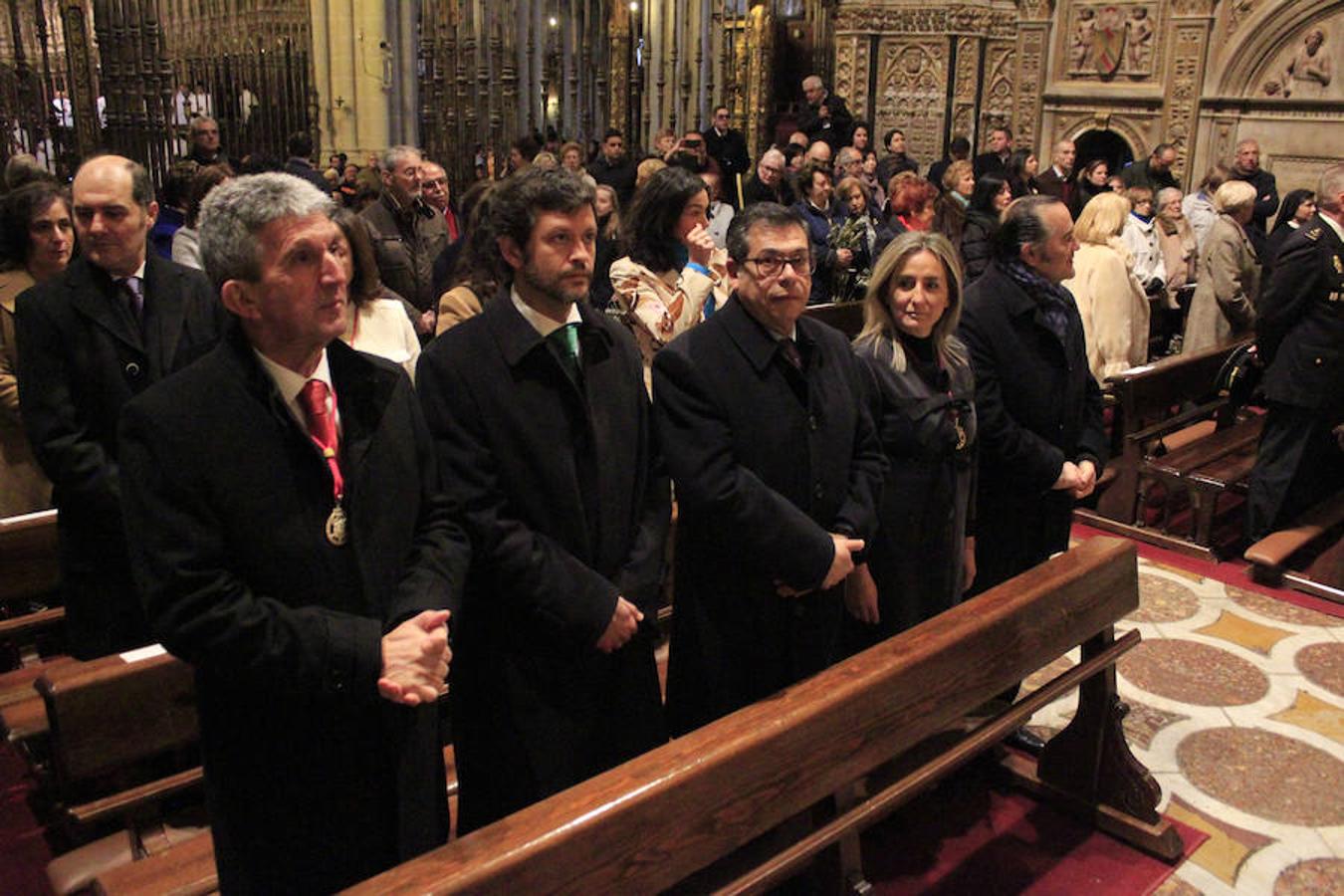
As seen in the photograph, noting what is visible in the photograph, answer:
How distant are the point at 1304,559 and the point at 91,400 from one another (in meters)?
5.22

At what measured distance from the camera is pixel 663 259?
341 centimetres

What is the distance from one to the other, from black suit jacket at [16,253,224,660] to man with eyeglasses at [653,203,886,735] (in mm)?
1191

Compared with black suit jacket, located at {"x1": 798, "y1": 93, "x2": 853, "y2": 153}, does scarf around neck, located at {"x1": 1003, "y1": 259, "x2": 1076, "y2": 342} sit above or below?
below

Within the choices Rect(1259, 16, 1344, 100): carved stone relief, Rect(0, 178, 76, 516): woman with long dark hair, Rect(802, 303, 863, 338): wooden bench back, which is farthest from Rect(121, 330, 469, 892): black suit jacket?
Rect(1259, 16, 1344, 100): carved stone relief

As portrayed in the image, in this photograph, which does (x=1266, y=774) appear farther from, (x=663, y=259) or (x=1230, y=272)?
(x=1230, y=272)

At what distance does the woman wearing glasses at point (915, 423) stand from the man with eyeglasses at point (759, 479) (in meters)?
0.36

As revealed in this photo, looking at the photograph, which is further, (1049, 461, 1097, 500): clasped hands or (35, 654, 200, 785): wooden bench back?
(1049, 461, 1097, 500): clasped hands

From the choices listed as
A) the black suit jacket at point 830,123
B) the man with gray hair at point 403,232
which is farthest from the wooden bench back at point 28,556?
the black suit jacket at point 830,123

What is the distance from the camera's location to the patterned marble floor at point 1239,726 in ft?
10.0

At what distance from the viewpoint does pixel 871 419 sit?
8.79 feet

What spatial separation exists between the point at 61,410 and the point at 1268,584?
4797 mm

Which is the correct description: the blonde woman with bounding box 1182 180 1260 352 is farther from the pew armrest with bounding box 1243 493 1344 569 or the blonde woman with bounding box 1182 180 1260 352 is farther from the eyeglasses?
the eyeglasses

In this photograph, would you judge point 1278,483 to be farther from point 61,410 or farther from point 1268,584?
point 61,410

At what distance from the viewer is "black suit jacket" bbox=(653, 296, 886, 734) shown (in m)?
2.38
